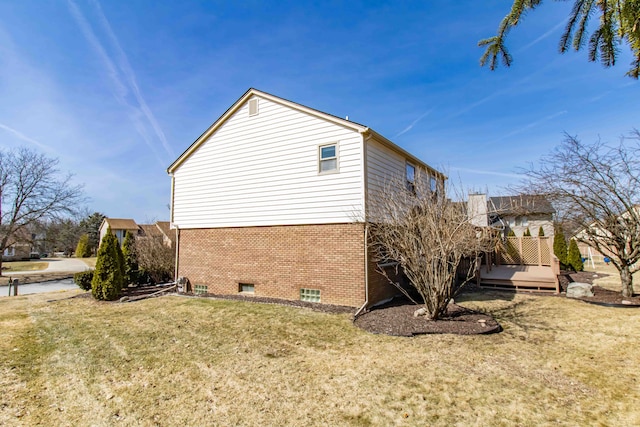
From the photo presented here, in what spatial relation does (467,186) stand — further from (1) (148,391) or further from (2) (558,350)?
(1) (148,391)

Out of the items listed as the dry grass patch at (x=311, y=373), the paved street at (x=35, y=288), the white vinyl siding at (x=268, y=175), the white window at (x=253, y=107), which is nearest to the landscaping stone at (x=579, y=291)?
the dry grass patch at (x=311, y=373)

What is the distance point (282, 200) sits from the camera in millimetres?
10734

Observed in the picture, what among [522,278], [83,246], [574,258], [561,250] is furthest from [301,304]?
[83,246]

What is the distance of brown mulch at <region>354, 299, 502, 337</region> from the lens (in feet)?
22.7

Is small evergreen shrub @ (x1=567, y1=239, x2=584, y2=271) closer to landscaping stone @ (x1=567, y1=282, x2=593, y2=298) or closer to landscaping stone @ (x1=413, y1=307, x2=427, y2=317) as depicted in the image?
landscaping stone @ (x1=567, y1=282, x2=593, y2=298)

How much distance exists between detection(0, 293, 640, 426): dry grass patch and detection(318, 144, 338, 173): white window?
14.7ft

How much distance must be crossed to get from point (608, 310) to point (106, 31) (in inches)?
728

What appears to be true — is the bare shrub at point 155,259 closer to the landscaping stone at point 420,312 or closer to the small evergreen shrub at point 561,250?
the landscaping stone at point 420,312

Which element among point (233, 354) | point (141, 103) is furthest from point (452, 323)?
point (141, 103)

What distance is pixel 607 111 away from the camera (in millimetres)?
11766

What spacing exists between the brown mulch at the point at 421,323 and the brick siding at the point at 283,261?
3.37 feet

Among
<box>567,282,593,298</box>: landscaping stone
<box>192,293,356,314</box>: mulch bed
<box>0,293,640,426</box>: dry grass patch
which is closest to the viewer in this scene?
<box>0,293,640,426</box>: dry grass patch

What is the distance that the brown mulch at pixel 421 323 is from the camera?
Result: 6.92 meters

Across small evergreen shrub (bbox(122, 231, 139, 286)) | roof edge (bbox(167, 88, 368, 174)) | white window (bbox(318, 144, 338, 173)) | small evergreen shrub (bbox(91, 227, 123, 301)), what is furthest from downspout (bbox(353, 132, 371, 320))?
small evergreen shrub (bbox(122, 231, 139, 286))
